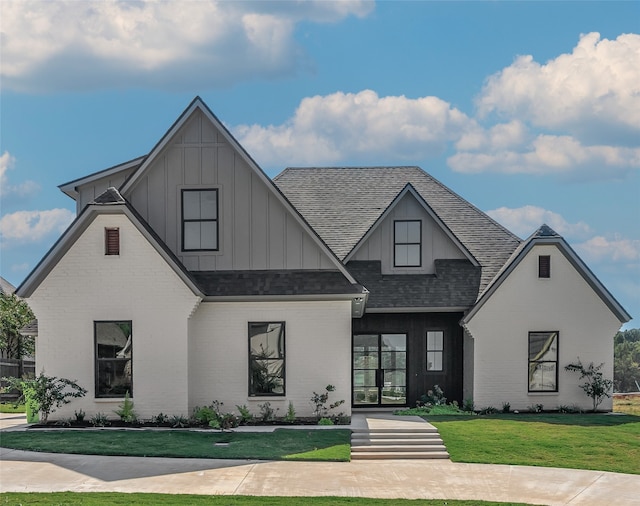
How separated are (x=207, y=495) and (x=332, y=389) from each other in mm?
7502

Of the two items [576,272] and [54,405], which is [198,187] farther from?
[576,272]

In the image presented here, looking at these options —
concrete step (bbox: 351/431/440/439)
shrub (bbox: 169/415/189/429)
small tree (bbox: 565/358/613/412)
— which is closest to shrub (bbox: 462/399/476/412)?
small tree (bbox: 565/358/613/412)

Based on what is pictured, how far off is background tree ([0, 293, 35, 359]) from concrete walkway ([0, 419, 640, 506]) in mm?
13725

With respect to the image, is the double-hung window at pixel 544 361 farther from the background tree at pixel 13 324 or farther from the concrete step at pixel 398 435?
the background tree at pixel 13 324

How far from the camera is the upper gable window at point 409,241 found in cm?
2375

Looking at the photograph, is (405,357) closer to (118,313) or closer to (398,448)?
(398,448)

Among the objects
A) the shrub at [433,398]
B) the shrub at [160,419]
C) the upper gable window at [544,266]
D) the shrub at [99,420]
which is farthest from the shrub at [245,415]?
the upper gable window at [544,266]

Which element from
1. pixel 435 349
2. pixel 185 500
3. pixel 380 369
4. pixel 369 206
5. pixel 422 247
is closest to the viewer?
pixel 185 500

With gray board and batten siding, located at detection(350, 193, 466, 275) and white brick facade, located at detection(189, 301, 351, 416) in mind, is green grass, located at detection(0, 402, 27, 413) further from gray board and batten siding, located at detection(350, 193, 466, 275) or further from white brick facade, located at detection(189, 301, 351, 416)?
gray board and batten siding, located at detection(350, 193, 466, 275)

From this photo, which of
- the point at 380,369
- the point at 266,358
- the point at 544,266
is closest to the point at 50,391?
the point at 266,358

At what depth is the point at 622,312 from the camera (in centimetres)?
2230

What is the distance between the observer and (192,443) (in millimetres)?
16703

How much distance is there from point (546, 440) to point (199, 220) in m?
10.6

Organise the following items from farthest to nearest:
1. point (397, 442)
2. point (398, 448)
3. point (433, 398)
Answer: point (433, 398)
point (397, 442)
point (398, 448)
